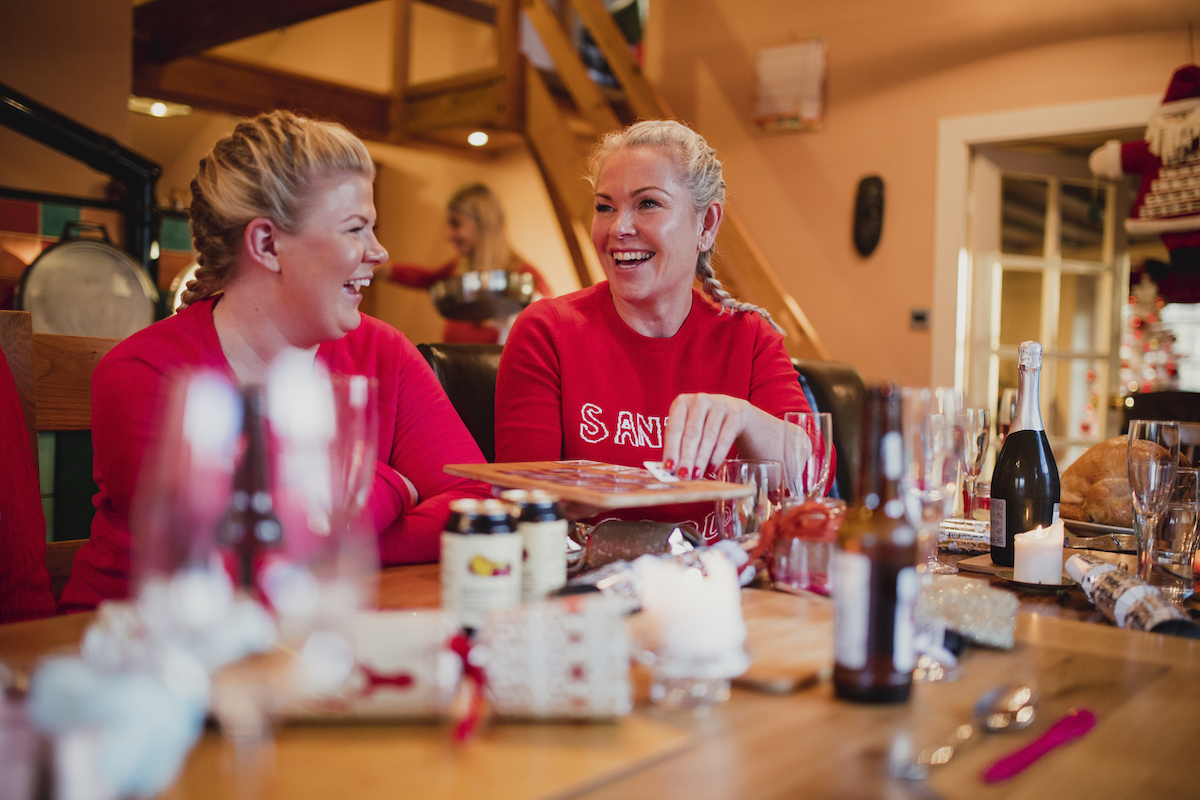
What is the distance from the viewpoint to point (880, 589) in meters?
0.61

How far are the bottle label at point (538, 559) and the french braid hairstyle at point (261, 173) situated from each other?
2.44 ft

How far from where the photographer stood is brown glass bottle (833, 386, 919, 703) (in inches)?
24.0

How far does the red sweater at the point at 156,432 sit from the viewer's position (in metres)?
1.11

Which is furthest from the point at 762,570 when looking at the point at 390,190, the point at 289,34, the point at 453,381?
the point at 289,34

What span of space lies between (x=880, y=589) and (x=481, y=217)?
491 cm

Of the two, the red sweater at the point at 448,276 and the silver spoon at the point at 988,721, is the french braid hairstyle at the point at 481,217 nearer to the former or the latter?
the red sweater at the point at 448,276

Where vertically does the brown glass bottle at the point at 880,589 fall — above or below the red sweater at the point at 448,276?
below

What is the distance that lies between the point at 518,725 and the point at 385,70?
254 inches

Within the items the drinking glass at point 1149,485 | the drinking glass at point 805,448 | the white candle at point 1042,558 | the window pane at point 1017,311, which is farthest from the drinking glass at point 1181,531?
the window pane at point 1017,311

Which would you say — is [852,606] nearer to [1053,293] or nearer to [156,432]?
[156,432]

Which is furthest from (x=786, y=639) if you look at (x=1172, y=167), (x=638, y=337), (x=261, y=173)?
(x=1172, y=167)

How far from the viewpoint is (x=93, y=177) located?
357 cm

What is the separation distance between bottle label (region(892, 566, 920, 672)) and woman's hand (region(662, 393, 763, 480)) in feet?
1.48

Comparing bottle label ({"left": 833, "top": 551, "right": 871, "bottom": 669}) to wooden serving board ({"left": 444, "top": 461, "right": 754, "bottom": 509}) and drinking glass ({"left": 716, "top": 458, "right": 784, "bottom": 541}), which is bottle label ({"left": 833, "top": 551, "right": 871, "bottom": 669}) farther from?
drinking glass ({"left": 716, "top": 458, "right": 784, "bottom": 541})
